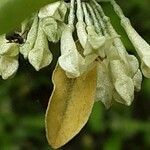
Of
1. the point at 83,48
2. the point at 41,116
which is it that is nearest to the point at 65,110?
the point at 83,48

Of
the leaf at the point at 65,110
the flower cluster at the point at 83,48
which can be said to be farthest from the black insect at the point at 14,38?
the leaf at the point at 65,110

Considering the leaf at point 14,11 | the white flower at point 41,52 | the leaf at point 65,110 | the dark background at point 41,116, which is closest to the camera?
the leaf at point 14,11

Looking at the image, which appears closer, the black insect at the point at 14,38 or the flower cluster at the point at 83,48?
the flower cluster at the point at 83,48

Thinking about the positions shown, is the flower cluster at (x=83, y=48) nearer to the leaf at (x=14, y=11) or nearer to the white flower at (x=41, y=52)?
the white flower at (x=41, y=52)

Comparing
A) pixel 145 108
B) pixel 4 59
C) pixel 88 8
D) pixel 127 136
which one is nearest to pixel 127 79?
pixel 88 8

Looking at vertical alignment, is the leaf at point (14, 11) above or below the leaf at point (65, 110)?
above

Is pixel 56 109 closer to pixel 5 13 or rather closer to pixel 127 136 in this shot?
pixel 5 13

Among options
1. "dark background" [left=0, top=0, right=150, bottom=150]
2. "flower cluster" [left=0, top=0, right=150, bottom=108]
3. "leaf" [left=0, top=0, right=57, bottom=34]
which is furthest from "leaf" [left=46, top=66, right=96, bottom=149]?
"dark background" [left=0, top=0, right=150, bottom=150]
